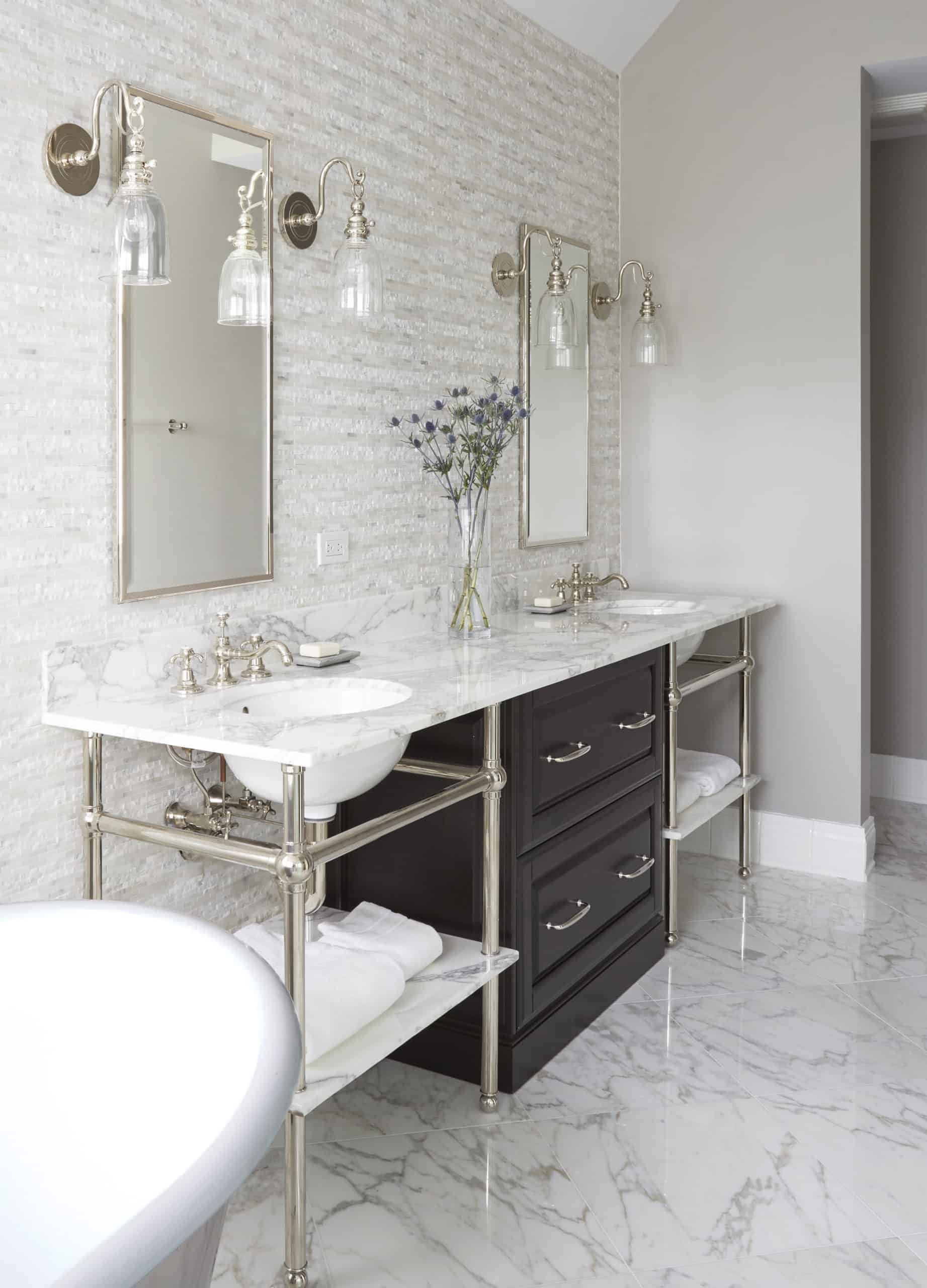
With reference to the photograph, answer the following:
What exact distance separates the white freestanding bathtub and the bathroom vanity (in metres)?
0.41

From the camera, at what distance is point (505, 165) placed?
3.01 meters

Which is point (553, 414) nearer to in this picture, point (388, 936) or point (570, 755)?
point (570, 755)

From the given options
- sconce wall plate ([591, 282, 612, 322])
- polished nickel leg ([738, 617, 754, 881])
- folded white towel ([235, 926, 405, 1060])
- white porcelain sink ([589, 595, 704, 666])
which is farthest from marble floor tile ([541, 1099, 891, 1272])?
sconce wall plate ([591, 282, 612, 322])

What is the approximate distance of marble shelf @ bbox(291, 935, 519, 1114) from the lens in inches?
66.1

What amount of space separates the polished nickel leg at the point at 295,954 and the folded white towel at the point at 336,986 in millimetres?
57

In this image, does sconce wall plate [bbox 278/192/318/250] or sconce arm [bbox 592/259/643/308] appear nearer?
sconce wall plate [bbox 278/192/318/250]

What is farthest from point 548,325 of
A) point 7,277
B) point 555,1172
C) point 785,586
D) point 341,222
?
point 555,1172

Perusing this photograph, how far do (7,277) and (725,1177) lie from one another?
1875 millimetres

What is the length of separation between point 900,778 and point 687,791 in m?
1.62

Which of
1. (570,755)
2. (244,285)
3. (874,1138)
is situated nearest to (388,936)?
(570,755)

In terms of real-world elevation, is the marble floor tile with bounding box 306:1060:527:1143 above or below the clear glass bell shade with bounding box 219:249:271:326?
below

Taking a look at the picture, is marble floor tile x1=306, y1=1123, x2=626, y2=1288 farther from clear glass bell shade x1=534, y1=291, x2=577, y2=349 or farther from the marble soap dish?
clear glass bell shade x1=534, y1=291, x2=577, y2=349

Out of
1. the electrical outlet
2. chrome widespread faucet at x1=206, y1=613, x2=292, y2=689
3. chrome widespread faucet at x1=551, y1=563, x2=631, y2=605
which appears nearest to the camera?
chrome widespread faucet at x1=206, y1=613, x2=292, y2=689

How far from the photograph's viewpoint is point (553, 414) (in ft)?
10.9
